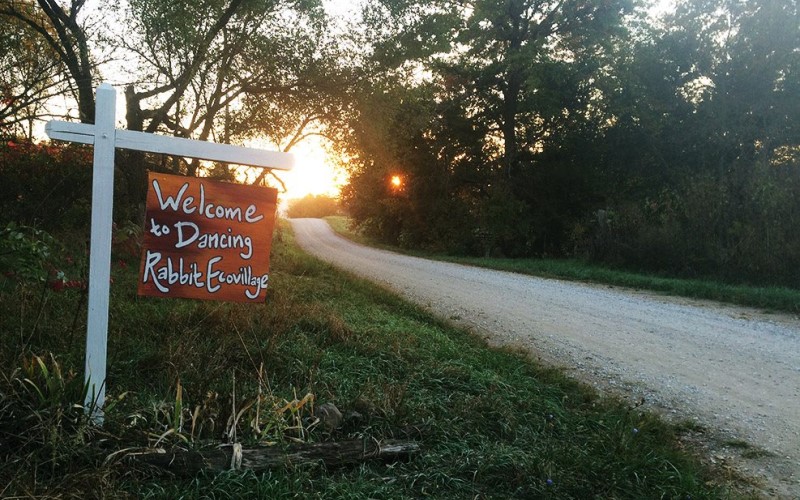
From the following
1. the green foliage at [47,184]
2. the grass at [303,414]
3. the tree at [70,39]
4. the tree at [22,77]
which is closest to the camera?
the grass at [303,414]

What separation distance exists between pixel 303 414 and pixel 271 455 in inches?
21.6

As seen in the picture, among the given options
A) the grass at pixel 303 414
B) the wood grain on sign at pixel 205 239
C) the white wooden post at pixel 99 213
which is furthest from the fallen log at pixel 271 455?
the wood grain on sign at pixel 205 239

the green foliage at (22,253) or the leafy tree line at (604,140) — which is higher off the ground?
the leafy tree line at (604,140)

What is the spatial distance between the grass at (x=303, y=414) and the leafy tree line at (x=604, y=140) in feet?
24.5

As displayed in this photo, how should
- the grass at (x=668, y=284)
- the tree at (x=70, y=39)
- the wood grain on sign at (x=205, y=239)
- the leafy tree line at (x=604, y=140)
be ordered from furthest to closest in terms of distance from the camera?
the leafy tree line at (x=604, y=140) → the grass at (x=668, y=284) → the tree at (x=70, y=39) → the wood grain on sign at (x=205, y=239)

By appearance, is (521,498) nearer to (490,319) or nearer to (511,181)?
(490,319)

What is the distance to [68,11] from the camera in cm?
912

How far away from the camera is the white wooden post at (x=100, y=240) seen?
3.06 meters

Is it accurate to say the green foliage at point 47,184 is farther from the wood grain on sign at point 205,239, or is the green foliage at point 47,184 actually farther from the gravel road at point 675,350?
the wood grain on sign at point 205,239

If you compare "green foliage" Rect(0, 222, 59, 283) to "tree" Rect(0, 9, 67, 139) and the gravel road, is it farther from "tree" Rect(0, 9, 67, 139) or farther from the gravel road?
the gravel road

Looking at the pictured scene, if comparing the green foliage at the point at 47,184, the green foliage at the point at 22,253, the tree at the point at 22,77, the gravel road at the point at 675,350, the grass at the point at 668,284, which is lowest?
the gravel road at the point at 675,350

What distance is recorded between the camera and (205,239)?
11.1 ft

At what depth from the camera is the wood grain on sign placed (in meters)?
3.25

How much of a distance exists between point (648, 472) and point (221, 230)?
2.86m
